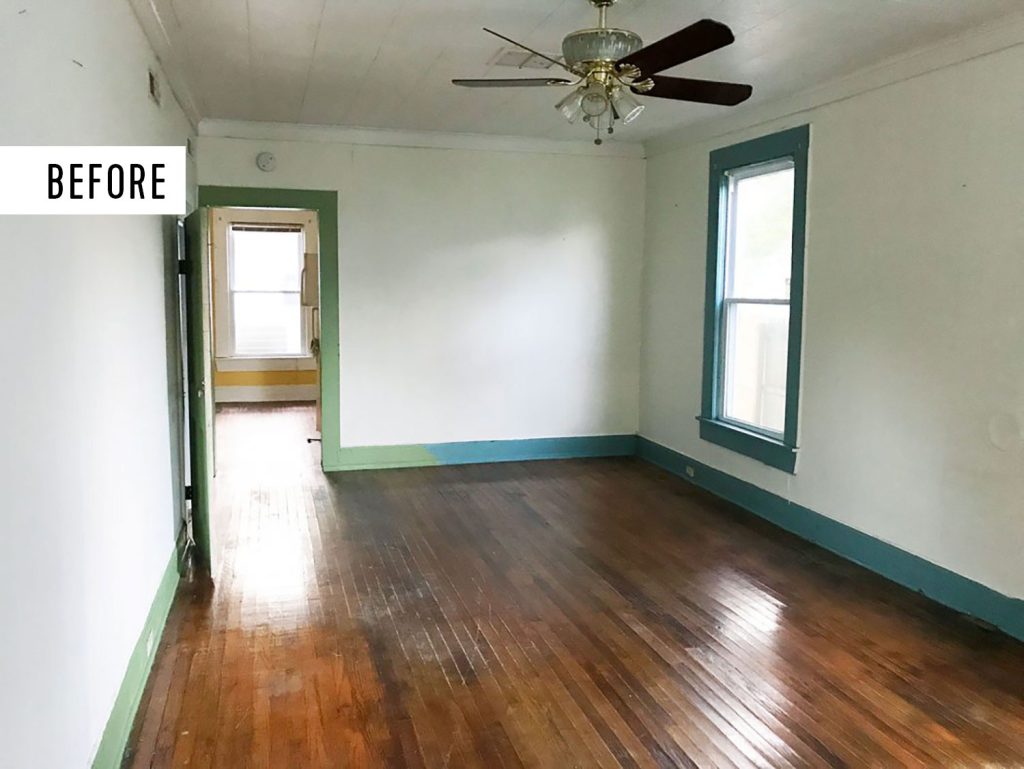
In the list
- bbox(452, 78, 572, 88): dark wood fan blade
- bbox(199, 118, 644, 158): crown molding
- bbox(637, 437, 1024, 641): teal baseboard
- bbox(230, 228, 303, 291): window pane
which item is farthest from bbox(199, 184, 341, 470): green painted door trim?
bbox(230, 228, 303, 291): window pane

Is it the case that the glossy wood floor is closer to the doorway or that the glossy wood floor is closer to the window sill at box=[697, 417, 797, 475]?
the window sill at box=[697, 417, 797, 475]

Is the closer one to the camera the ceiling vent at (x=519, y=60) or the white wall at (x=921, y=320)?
the white wall at (x=921, y=320)

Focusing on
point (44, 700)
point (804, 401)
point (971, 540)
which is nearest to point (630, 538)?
point (804, 401)

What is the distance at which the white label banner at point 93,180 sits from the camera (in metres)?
1.83

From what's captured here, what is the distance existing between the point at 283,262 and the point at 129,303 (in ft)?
24.4

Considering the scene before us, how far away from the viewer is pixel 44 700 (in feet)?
6.16

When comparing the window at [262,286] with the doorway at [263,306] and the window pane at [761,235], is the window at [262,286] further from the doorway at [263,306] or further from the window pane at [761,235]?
the window pane at [761,235]

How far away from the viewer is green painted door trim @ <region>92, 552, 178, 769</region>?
248cm

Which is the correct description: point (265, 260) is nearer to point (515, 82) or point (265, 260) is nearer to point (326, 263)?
point (326, 263)

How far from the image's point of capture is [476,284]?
21.9 ft

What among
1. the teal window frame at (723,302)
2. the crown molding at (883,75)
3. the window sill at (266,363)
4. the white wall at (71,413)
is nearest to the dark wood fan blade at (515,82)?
the white wall at (71,413)

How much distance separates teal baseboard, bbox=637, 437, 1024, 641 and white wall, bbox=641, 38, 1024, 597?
0.06 m

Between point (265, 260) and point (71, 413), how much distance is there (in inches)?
332

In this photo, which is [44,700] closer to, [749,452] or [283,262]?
[749,452]
